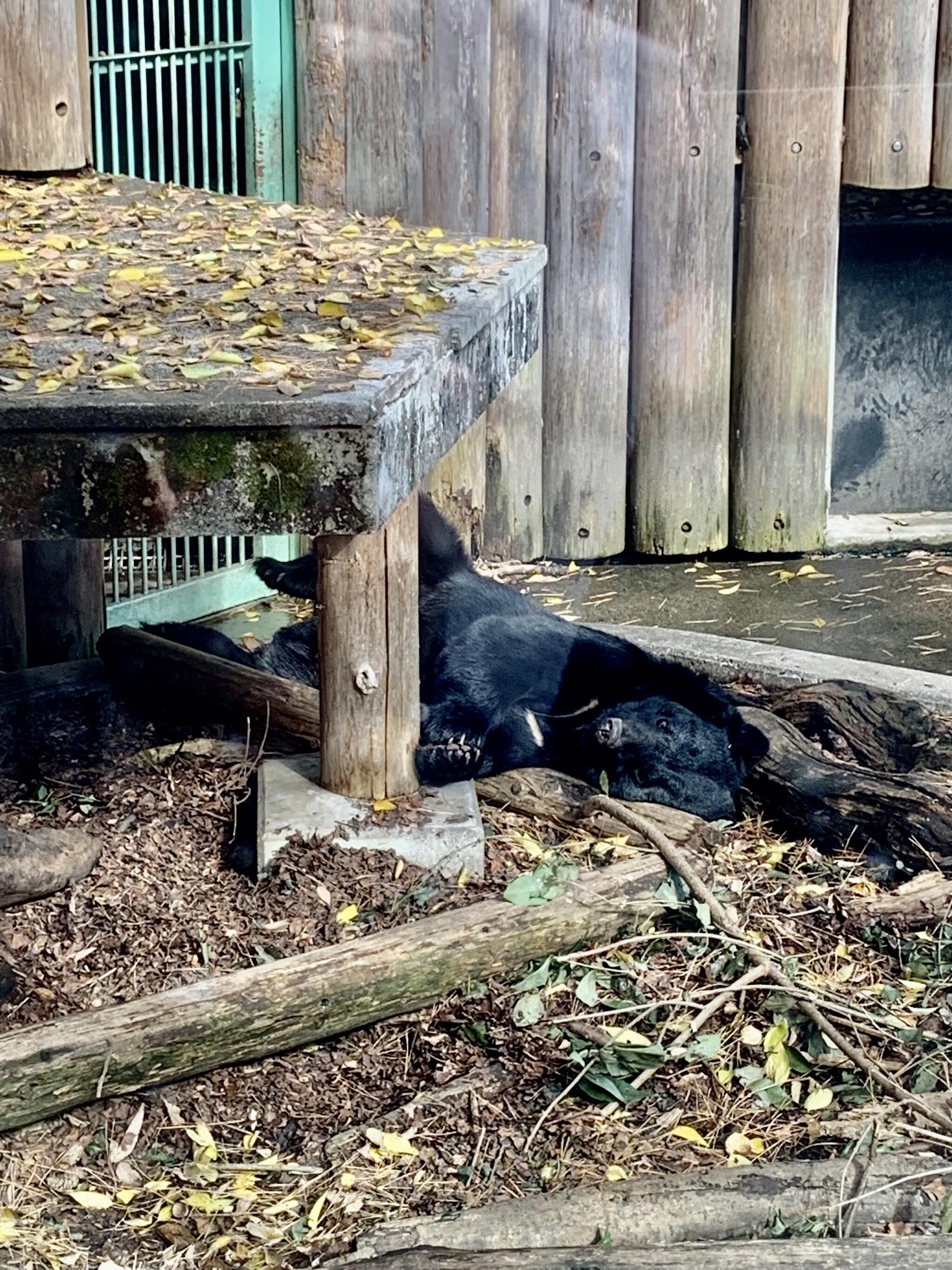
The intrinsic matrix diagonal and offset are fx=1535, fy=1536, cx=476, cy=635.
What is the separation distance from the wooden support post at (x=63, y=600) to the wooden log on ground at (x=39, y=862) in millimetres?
1411

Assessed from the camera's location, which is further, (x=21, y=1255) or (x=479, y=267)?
(x=479, y=267)

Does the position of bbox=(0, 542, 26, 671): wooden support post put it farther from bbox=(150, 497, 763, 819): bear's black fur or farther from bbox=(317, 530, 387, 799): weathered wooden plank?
bbox=(317, 530, 387, 799): weathered wooden plank

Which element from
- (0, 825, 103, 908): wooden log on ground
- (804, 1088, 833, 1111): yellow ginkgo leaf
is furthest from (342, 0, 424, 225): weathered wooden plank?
(804, 1088, 833, 1111): yellow ginkgo leaf

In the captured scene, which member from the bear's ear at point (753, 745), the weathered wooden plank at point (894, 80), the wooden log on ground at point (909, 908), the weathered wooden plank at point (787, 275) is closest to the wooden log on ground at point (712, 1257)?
the wooden log on ground at point (909, 908)

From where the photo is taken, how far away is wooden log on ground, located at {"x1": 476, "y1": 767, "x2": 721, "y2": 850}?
3.94 metres

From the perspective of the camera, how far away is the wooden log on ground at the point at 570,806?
3936 mm

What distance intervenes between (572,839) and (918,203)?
4271 mm

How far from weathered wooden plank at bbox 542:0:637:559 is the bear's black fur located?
5.10ft

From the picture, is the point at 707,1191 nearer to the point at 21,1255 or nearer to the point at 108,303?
the point at 21,1255

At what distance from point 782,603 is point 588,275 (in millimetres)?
1582

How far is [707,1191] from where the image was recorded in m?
2.56

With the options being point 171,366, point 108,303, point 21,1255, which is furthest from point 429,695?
point 21,1255

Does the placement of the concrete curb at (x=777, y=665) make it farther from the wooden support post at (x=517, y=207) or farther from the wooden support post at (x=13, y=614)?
the wooden support post at (x=13, y=614)

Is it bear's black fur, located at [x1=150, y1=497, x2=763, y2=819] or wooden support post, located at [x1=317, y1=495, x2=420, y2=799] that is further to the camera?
bear's black fur, located at [x1=150, y1=497, x2=763, y2=819]
